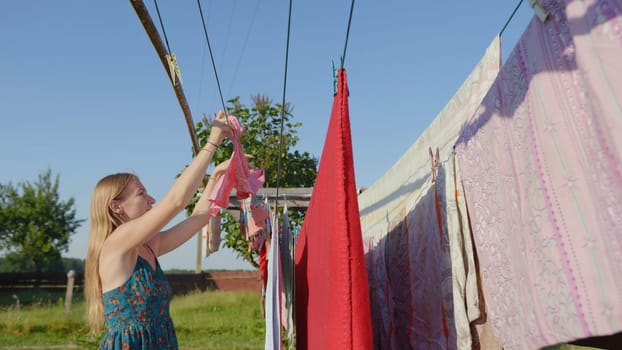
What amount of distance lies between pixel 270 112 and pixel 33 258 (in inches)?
948

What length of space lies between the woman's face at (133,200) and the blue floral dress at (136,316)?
0.58 feet

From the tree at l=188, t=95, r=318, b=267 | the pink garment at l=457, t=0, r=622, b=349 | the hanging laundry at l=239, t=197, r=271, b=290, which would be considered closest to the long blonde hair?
the hanging laundry at l=239, t=197, r=271, b=290

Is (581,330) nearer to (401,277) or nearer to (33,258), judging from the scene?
(401,277)

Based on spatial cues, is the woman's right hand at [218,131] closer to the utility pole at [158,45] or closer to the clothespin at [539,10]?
the utility pole at [158,45]

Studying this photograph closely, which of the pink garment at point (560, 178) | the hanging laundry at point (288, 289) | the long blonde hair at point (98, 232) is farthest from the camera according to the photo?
the hanging laundry at point (288, 289)

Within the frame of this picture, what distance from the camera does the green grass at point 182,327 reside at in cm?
836

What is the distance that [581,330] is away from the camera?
89 cm

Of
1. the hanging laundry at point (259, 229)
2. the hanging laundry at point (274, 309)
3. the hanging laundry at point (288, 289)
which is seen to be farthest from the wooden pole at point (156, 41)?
the hanging laundry at point (274, 309)

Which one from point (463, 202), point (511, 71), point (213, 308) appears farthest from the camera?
point (213, 308)

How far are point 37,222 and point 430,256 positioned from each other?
29.3 m

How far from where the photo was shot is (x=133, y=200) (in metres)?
1.99

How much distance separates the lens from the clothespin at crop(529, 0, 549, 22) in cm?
100

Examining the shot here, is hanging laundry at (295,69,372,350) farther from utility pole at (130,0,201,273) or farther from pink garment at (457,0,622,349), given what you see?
utility pole at (130,0,201,273)

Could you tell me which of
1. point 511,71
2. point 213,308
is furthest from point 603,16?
point 213,308
